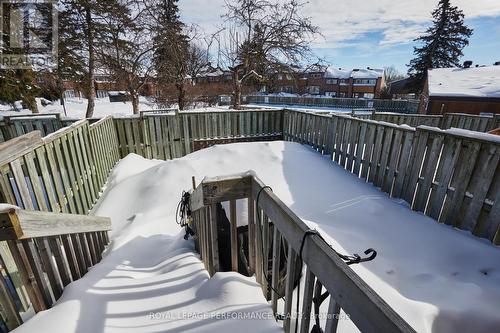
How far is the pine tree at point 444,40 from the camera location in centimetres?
2748

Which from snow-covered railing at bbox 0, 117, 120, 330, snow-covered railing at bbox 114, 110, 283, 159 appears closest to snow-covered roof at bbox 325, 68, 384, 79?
snow-covered railing at bbox 114, 110, 283, 159

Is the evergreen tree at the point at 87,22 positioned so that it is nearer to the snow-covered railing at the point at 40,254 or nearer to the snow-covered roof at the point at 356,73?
the snow-covered railing at the point at 40,254

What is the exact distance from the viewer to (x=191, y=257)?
2.65 meters

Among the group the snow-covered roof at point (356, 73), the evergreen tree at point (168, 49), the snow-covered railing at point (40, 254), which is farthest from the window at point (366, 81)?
the snow-covered railing at point (40, 254)

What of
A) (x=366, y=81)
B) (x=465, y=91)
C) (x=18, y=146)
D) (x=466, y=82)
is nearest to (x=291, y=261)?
(x=18, y=146)

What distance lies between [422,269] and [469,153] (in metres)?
1.76

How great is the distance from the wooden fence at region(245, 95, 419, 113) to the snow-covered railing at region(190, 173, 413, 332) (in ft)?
92.4

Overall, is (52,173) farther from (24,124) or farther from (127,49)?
(127,49)

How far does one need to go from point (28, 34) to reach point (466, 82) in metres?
27.7

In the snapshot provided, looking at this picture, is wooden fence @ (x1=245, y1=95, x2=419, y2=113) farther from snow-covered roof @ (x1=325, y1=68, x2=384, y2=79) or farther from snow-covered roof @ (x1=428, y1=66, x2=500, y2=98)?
snow-covered roof @ (x1=325, y1=68, x2=384, y2=79)

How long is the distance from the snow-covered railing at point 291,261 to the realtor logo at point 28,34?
49.7 feet

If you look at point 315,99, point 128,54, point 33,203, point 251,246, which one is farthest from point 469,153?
point 315,99

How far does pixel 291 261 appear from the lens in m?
1.48

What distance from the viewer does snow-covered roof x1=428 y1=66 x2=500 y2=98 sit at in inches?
603
